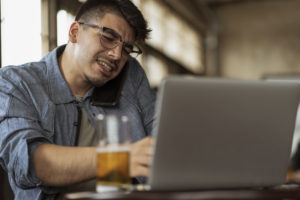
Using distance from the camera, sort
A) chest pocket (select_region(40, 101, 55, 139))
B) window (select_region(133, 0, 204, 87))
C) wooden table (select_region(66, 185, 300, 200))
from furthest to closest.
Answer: window (select_region(133, 0, 204, 87))
chest pocket (select_region(40, 101, 55, 139))
wooden table (select_region(66, 185, 300, 200))

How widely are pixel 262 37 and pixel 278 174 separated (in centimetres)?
876

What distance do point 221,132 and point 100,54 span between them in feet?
2.81

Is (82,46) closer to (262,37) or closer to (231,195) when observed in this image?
(231,195)

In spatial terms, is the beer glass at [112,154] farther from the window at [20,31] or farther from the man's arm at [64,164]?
the window at [20,31]

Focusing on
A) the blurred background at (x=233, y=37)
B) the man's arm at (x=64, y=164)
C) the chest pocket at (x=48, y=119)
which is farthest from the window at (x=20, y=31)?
the blurred background at (x=233, y=37)

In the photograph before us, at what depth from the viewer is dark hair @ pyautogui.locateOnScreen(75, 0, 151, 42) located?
5.87ft

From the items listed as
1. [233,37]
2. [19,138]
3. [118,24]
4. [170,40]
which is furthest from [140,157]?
[233,37]

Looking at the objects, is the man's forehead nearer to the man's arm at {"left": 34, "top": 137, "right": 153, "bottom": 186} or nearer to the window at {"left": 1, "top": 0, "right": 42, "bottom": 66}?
the man's arm at {"left": 34, "top": 137, "right": 153, "bottom": 186}

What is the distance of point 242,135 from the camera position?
1008 mm

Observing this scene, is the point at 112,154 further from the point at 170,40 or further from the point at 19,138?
the point at 170,40

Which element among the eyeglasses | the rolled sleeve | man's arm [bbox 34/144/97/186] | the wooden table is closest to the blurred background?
the eyeglasses

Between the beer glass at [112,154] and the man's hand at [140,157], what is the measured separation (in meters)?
0.04

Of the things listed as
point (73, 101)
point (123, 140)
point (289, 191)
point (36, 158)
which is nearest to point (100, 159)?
point (123, 140)

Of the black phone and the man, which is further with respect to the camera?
the black phone
